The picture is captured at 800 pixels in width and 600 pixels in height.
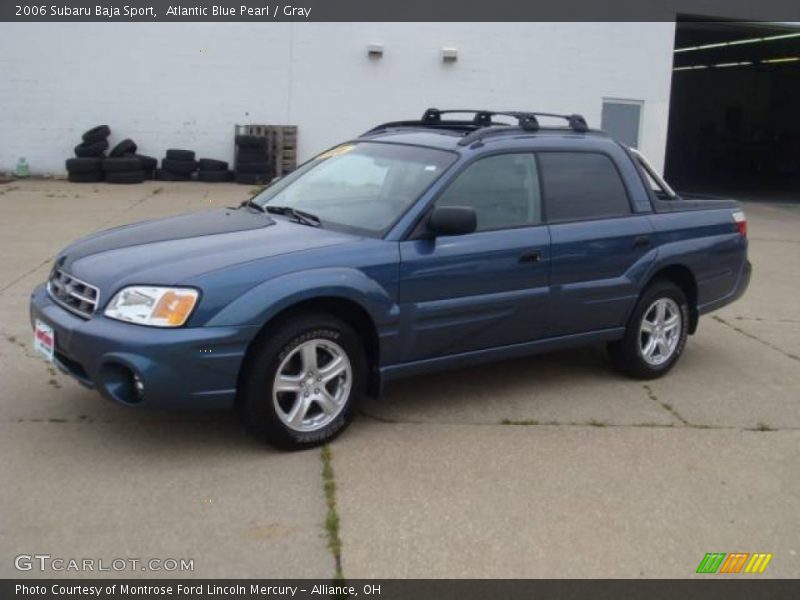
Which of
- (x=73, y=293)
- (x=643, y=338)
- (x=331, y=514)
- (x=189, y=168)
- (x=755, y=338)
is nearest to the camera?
(x=331, y=514)

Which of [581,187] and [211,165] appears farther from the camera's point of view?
[211,165]

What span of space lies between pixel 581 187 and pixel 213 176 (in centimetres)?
1186

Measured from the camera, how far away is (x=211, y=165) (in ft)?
53.5

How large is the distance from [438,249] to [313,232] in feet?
2.29

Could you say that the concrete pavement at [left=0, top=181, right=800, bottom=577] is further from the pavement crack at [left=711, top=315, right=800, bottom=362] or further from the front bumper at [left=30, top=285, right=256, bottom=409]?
the pavement crack at [left=711, top=315, right=800, bottom=362]

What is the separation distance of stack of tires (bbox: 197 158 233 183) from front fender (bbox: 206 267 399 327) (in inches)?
491

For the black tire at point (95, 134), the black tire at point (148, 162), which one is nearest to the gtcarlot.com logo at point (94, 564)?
the black tire at point (148, 162)

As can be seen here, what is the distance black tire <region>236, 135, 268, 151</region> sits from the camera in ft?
52.9

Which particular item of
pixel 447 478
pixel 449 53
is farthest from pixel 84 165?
pixel 447 478

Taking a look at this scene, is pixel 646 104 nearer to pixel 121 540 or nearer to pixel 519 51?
pixel 519 51

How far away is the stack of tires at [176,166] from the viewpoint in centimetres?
1606

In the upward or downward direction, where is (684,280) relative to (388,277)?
downward

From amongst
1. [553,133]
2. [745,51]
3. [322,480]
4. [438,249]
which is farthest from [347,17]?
[745,51]

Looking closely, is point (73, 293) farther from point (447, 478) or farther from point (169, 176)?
point (169, 176)
